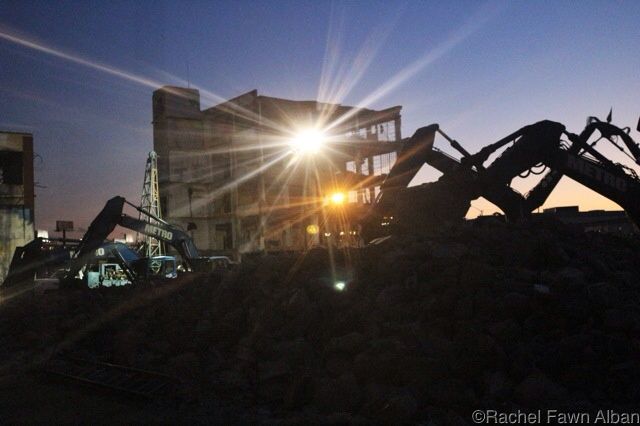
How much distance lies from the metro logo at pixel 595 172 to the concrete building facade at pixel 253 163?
26075 millimetres

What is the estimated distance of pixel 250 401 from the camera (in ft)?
22.0

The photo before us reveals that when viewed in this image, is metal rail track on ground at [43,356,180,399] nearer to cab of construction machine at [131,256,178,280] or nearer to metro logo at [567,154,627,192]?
cab of construction machine at [131,256,178,280]

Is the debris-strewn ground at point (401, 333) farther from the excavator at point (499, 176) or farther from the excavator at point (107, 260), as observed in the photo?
the excavator at point (107, 260)

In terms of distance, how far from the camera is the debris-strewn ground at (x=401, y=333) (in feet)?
18.8

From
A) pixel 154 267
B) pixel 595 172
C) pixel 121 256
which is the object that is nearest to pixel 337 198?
pixel 154 267

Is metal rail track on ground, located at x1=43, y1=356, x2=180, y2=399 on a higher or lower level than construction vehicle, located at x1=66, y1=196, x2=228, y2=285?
lower

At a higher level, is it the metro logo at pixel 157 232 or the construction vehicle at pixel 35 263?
the metro logo at pixel 157 232

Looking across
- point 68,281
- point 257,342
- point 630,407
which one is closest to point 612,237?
point 630,407

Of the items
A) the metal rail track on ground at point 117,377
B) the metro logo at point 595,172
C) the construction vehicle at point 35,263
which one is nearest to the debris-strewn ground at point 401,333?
the metal rail track on ground at point 117,377

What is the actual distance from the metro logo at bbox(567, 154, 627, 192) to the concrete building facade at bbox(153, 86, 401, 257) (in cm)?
2608

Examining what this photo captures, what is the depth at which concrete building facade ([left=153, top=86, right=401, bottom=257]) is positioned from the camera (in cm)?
3953

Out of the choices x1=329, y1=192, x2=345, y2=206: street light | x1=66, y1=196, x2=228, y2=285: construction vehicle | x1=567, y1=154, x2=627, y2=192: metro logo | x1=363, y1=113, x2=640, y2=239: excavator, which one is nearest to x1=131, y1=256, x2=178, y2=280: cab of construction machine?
x1=66, y1=196, x2=228, y2=285: construction vehicle

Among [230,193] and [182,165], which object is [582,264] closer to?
[230,193]

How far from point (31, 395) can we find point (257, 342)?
3591 mm
